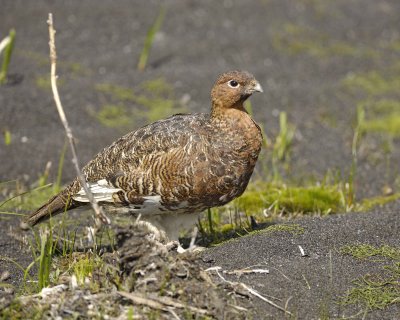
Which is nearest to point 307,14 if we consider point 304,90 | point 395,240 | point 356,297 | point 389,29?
point 389,29

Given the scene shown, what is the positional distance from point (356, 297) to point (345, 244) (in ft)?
2.41

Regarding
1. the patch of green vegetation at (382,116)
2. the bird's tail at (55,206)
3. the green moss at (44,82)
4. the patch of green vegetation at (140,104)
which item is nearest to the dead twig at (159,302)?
the bird's tail at (55,206)

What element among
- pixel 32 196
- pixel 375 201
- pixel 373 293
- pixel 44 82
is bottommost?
pixel 375 201

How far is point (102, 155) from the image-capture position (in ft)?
18.6

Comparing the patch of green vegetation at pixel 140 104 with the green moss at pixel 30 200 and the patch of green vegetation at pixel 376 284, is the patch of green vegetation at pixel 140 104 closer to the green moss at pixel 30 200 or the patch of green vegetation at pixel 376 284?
the green moss at pixel 30 200

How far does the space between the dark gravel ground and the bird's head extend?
0.97 m

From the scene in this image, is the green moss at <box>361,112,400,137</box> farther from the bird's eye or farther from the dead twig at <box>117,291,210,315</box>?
the dead twig at <box>117,291,210,315</box>

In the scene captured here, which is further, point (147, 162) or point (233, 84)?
point (233, 84)

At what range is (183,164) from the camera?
16.8ft

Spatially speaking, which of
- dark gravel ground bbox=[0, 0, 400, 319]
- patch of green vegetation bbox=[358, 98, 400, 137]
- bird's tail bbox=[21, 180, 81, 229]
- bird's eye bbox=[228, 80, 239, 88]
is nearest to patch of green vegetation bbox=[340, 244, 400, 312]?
dark gravel ground bbox=[0, 0, 400, 319]

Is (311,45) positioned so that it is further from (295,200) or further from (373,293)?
(373,293)

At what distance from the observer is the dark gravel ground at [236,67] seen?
5473 mm

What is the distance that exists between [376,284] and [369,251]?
0.46 meters

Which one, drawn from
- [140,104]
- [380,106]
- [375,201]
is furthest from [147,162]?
[380,106]
